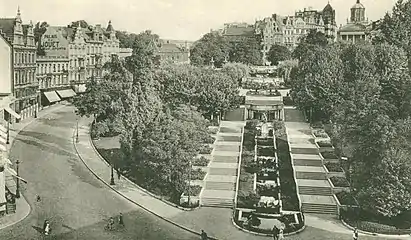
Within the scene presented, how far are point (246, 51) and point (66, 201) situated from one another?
20.7m

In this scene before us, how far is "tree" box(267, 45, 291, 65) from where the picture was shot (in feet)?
88.2

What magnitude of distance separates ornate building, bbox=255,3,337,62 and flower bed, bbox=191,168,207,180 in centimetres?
453

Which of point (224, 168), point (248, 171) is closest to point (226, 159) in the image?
point (224, 168)

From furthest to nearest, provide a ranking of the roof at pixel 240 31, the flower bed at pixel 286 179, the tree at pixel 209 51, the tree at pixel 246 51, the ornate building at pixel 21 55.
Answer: the tree at pixel 246 51, the tree at pixel 209 51, the roof at pixel 240 31, the ornate building at pixel 21 55, the flower bed at pixel 286 179

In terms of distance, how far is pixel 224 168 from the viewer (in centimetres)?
1149

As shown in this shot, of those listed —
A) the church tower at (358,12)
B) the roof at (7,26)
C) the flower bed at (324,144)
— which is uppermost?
the church tower at (358,12)

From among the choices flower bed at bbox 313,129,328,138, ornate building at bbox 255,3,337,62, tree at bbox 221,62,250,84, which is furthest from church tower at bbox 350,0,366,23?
tree at bbox 221,62,250,84

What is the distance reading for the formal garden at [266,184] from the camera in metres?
8.90

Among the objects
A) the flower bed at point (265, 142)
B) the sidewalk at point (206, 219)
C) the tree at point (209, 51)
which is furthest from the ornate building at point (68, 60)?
the tree at point (209, 51)

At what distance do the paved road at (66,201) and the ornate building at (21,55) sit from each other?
895 millimetres

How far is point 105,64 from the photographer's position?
598 inches

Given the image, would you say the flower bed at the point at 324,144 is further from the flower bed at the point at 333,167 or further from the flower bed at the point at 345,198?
the flower bed at the point at 345,198

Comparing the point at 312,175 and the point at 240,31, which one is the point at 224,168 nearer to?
the point at 312,175

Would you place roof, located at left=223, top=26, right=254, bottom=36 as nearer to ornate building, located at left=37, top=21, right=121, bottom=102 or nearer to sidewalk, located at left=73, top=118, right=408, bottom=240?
ornate building, located at left=37, top=21, right=121, bottom=102
